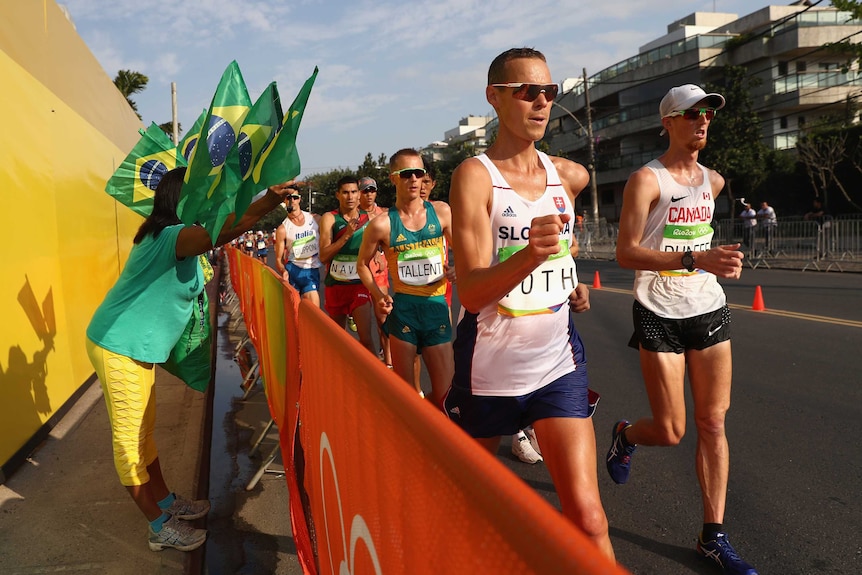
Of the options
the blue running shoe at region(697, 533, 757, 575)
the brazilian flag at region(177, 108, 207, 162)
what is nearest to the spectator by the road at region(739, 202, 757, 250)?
the blue running shoe at region(697, 533, 757, 575)

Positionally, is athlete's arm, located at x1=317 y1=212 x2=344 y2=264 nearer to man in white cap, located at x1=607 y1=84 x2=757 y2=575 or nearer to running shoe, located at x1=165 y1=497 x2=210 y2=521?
running shoe, located at x1=165 y1=497 x2=210 y2=521

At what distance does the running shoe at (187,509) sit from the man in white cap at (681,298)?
239 cm

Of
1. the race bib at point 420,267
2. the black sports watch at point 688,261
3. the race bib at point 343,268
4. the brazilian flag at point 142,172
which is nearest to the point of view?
the black sports watch at point 688,261

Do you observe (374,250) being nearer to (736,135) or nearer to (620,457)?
(620,457)

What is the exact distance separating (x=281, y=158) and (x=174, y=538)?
1.95 metres

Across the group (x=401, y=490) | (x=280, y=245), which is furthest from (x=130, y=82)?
(x=401, y=490)

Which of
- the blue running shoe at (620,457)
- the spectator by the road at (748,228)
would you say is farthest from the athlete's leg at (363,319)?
the spectator by the road at (748,228)

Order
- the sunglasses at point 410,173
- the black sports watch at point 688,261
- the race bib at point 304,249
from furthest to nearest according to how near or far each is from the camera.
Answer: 1. the race bib at point 304,249
2. the sunglasses at point 410,173
3. the black sports watch at point 688,261

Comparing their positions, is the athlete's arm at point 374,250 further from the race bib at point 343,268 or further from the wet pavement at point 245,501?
the race bib at point 343,268

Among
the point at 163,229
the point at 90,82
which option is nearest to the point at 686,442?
the point at 163,229

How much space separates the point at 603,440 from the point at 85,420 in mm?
4148

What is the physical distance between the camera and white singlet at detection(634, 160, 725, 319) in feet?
11.4

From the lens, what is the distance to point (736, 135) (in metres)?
35.6

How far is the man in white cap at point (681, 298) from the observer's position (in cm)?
338
